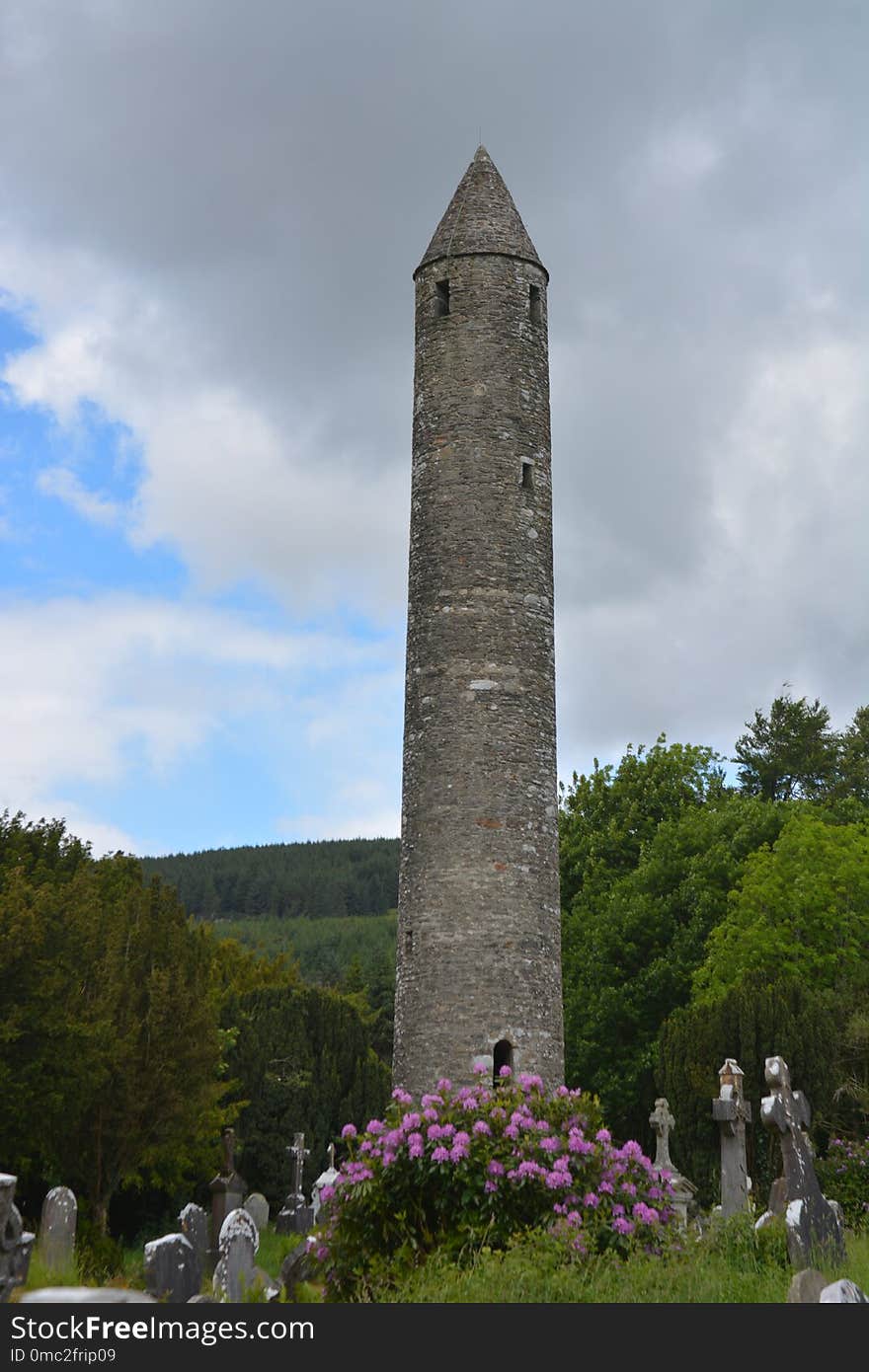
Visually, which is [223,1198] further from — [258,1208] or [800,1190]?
[800,1190]

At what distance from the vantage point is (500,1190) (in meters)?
10.9

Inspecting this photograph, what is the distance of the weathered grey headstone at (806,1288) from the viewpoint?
7.90 meters

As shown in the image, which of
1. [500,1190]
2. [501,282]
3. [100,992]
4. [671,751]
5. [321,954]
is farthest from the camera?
[321,954]

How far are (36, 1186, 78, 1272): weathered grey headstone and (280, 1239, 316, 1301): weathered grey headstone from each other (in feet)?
8.33

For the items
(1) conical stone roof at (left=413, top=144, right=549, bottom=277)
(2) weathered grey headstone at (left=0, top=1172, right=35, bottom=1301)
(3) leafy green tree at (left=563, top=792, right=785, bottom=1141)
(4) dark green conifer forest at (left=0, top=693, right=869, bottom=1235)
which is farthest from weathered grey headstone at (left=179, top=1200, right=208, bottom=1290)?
(3) leafy green tree at (left=563, top=792, right=785, bottom=1141)

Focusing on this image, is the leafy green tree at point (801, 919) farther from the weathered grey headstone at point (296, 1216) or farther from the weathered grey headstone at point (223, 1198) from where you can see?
the weathered grey headstone at point (223, 1198)

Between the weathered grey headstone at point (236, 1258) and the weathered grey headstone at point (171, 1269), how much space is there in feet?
0.75

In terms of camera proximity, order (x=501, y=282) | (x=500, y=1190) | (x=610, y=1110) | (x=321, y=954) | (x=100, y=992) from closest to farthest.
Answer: (x=500, y=1190), (x=100, y=992), (x=501, y=282), (x=610, y=1110), (x=321, y=954)

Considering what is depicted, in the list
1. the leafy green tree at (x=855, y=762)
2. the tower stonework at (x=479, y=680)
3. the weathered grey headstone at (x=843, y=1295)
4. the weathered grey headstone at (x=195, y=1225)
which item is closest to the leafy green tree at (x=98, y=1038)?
the weathered grey headstone at (x=195, y=1225)

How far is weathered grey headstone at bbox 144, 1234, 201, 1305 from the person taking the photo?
433 inches

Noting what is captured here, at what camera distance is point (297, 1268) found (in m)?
12.3

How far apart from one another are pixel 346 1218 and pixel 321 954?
276 ft
